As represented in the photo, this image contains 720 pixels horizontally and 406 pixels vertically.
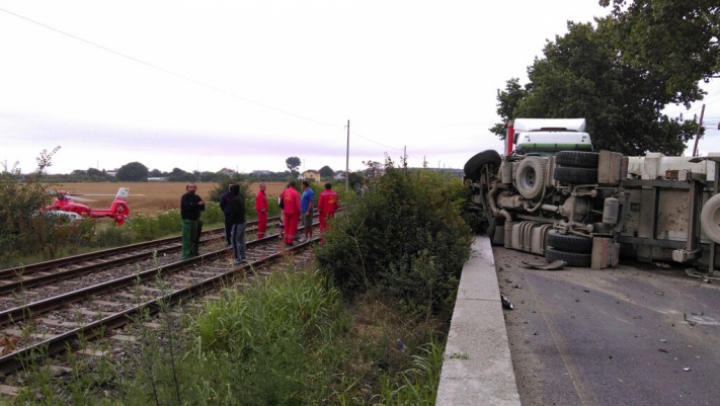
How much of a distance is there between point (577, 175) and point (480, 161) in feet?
10.2

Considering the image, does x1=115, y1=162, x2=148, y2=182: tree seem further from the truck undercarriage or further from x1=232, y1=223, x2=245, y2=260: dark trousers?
the truck undercarriage

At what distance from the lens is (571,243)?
7.72 metres

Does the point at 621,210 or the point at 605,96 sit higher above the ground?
the point at 605,96

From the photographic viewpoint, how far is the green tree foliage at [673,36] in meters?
12.4

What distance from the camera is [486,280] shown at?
6051 millimetres

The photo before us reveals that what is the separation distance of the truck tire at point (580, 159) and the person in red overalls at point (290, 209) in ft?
21.3

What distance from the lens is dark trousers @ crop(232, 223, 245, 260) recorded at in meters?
10.5

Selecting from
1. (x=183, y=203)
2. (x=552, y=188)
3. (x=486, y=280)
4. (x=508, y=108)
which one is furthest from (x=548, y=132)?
(x=508, y=108)

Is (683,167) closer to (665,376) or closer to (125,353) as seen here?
(665,376)

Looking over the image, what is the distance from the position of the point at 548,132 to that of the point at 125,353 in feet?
33.0

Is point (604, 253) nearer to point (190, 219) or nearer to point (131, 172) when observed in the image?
point (190, 219)

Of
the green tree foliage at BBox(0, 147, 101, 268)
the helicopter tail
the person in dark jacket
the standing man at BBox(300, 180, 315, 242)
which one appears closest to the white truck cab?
the standing man at BBox(300, 180, 315, 242)

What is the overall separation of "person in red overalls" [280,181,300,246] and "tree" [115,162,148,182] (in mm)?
55129

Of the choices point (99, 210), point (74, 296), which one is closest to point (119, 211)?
point (99, 210)
